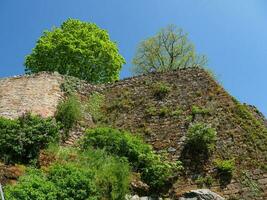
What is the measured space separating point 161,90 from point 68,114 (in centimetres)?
352

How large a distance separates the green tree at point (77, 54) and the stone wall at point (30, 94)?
8.67 meters

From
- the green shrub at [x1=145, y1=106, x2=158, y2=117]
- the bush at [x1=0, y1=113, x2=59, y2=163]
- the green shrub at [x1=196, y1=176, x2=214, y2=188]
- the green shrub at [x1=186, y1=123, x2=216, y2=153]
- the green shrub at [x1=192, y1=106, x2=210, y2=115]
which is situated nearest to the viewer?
the bush at [x1=0, y1=113, x2=59, y2=163]

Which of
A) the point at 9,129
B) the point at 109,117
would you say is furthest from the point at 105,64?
the point at 9,129

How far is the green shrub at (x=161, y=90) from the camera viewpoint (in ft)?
69.7

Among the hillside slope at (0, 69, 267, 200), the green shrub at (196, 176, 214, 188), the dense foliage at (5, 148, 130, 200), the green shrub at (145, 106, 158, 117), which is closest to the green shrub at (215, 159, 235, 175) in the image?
the hillside slope at (0, 69, 267, 200)

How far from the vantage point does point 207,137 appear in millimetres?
17875

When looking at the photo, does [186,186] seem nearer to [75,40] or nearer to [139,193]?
[139,193]

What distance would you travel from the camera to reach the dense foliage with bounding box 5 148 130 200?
12844 millimetres

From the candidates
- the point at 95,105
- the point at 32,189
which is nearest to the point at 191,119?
the point at 95,105

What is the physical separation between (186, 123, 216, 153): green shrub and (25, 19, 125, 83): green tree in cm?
1375

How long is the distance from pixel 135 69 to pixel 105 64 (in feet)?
7.31

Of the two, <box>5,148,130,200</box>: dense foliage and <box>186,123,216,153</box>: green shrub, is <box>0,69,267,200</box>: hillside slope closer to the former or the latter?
<box>186,123,216,153</box>: green shrub

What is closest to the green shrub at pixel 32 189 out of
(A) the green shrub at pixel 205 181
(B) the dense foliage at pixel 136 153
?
(B) the dense foliage at pixel 136 153

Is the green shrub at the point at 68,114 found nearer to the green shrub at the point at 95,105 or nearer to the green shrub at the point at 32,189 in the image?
the green shrub at the point at 95,105
